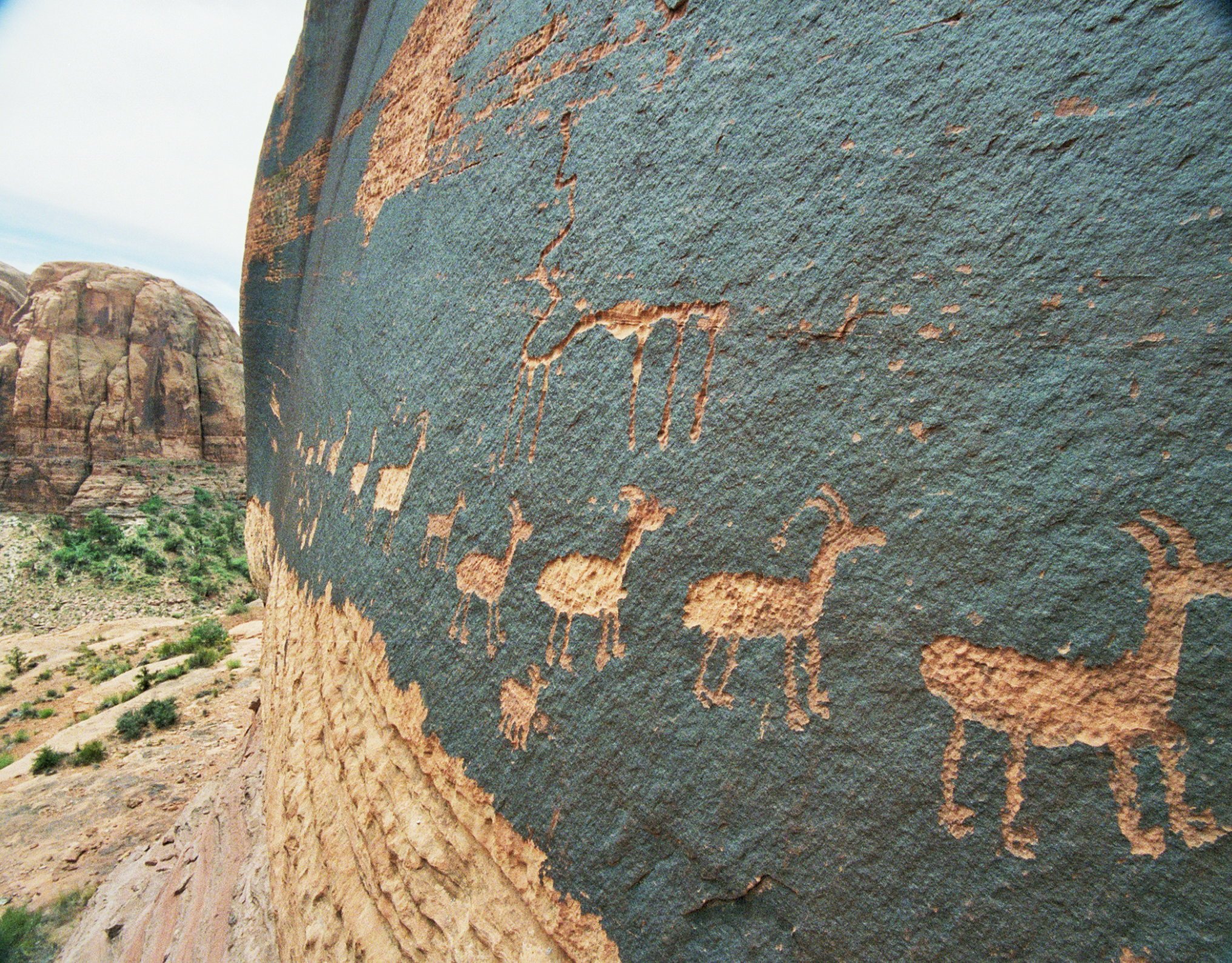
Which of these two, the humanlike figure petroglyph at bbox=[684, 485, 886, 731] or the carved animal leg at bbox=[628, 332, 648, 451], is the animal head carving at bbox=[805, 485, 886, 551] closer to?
the humanlike figure petroglyph at bbox=[684, 485, 886, 731]

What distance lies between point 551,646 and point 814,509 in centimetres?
68

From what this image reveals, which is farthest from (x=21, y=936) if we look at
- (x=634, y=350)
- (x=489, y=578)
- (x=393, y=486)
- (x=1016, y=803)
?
(x=1016, y=803)

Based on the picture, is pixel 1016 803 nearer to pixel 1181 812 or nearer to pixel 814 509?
pixel 1181 812

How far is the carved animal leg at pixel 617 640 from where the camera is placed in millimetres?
1384

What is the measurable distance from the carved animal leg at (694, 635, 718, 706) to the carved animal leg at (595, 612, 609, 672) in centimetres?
22

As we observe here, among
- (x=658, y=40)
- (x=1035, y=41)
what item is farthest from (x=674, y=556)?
(x=658, y=40)

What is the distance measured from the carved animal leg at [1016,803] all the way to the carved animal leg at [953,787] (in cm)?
4

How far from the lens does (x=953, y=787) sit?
3.25 ft

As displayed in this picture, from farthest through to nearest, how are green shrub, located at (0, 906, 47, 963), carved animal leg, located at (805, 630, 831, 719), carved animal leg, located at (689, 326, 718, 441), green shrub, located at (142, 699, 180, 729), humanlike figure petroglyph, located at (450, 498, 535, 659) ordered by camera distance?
green shrub, located at (142, 699, 180, 729) → green shrub, located at (0, 906, 47, 963) → humanlike figure petroglyph, located at (450, 498, 535, 659) → carved animal leg, located at (689, 326, 718, 441) → carved animal leg, located at (805, 630, 831, 719)

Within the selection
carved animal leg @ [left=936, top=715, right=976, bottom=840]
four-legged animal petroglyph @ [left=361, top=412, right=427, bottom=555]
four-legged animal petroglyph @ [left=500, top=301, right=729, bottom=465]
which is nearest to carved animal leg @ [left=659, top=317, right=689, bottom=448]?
four-legged animal petroglyph @ [left=500, top=301, right=729, bottom=465]

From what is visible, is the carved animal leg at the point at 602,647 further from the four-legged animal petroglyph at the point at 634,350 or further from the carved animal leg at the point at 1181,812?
the carved animal leg at the point at 1181,812

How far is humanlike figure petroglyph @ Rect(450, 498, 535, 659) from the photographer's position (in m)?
1.64

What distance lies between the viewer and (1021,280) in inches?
41.8

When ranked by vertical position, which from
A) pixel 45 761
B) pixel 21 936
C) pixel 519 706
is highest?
pixel 519 706
